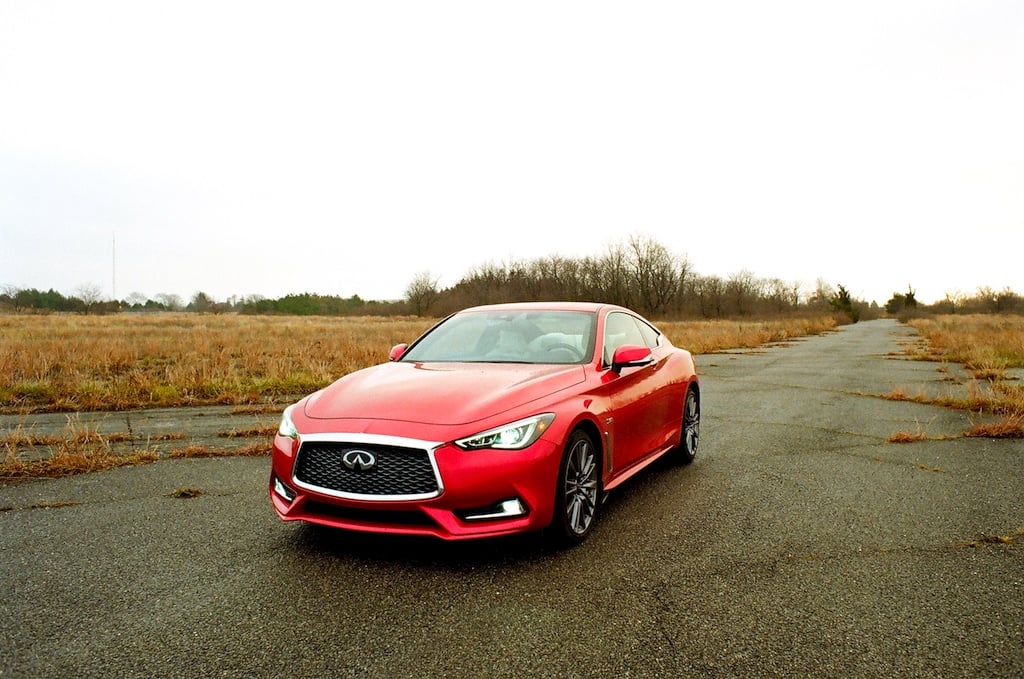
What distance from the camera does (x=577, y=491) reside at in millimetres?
4129

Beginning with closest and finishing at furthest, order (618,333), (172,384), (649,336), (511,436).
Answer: (511,436) < (618,333) < (649,336) < (172,384)

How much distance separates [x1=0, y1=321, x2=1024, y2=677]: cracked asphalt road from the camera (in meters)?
2.75

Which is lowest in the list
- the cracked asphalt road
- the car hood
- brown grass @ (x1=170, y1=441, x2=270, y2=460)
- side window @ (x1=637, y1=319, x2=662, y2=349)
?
the cracked asphalt road

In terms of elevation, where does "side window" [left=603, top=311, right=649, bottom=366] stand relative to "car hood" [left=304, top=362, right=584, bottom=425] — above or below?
above

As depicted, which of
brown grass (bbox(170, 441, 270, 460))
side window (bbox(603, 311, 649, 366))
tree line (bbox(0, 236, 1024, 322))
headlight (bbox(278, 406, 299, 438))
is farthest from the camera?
tree line (bbox(0, 236, 1024, 322))

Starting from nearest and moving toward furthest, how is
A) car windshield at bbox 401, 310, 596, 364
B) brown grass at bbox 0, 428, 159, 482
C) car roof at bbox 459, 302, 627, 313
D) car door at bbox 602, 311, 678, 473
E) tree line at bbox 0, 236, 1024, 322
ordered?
1. car door at bbox 602, 311, 678, 473
2. car windshield at bbox 401, 310, 596, 364
3. car roof at bbox 459, 302, 627, 313
4. brown grass at bbox 0, 428, 159, 482
5. tree line at bbox 0, 236, 1024, 322

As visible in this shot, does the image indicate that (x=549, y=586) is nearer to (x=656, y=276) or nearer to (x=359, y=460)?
(x=359, y=460)

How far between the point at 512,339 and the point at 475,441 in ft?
5.70

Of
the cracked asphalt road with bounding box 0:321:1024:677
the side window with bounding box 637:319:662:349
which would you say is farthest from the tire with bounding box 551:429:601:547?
the side window with bounding box 637:319:662:349

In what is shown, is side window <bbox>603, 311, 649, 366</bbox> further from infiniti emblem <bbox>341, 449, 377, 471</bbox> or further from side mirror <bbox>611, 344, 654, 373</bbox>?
infiniti emblem <bbox>341, 449, 377, 471</bbox>

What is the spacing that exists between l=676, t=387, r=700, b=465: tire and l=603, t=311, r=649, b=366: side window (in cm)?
79

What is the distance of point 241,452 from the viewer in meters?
6.79

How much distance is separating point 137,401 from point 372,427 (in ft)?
28.2

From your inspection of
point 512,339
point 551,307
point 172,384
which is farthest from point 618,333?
point 172,384
